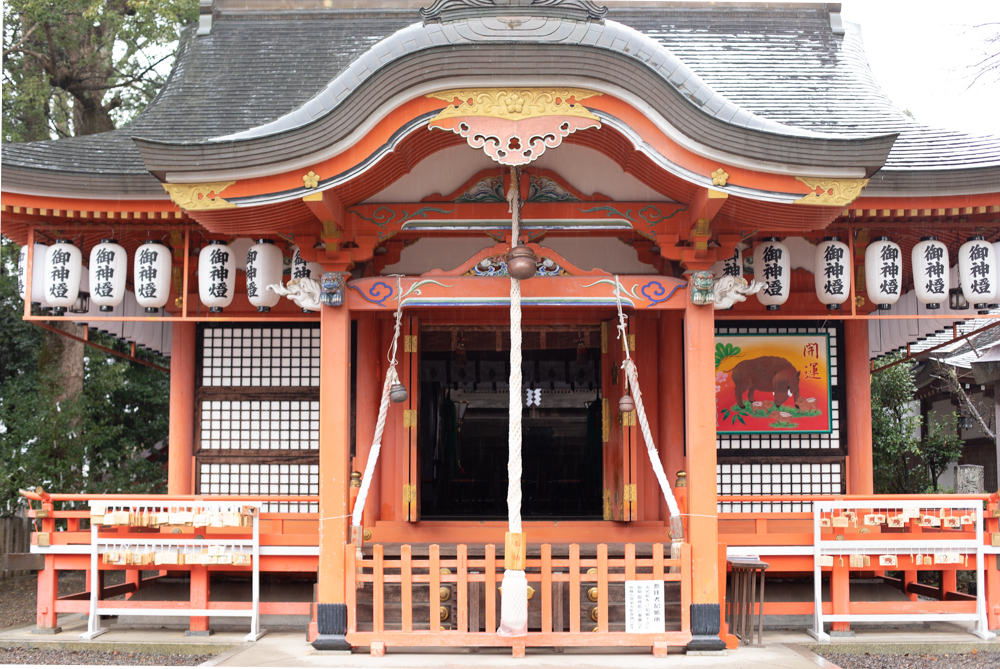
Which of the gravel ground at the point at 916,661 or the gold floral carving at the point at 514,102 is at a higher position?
the gold floral carving at the point at 514,102

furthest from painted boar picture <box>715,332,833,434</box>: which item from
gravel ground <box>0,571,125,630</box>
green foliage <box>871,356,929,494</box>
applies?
gravel ground <box>0,571,125,630</box>

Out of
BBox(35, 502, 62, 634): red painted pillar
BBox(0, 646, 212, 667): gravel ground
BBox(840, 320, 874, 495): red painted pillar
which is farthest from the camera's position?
BBox(840, 320, 874, 495): red painted pillar

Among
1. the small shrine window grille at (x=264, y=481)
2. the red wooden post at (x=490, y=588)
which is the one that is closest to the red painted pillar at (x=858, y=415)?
the red wooden post at (x=490, y=588)

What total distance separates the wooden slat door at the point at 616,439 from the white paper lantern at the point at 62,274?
5.24 meters

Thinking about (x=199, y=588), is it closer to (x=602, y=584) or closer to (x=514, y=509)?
(x=514, y=509)

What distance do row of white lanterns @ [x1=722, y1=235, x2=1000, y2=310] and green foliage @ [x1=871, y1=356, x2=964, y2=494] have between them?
229 inches

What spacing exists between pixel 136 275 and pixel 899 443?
11.0 metres

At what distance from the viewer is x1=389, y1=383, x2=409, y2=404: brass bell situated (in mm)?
6691

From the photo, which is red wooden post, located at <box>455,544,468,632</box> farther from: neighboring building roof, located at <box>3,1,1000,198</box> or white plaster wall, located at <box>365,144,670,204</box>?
neighboring building roof, located at <box>3,1,1000,198</box>

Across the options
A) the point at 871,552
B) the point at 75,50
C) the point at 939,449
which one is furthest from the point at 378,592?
the point at 75,50

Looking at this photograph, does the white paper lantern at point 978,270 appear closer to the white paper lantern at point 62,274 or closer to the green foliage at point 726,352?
the green foliage at point 726,352

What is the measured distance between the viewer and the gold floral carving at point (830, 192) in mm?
6176

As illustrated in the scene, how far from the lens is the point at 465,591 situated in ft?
21.0

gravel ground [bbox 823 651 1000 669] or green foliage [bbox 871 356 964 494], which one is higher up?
green foliage [bbox 871 356 964 494]
